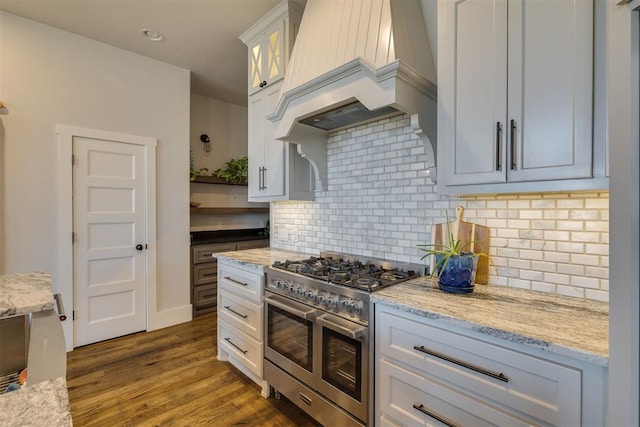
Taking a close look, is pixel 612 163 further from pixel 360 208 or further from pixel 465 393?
pixel 360 208

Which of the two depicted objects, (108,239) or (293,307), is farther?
(108,239)

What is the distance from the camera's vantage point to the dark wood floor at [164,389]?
197 centimetres

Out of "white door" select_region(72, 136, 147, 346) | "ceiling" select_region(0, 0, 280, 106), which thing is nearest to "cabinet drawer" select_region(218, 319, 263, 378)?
"white door" select_region(72, 136, 147, 346)

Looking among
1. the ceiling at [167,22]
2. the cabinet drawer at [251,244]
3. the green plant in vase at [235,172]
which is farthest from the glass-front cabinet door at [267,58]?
the cabinet drawer at [251,244]

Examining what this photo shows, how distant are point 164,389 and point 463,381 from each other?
2.17 m

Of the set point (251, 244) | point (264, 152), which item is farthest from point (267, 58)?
point (251, 244)

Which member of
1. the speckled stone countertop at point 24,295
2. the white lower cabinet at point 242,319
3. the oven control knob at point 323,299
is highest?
the speckled stone countertop at point 24,295

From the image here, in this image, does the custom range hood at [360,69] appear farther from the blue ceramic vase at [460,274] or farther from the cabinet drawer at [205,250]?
the cabinet drawer at [205,250]

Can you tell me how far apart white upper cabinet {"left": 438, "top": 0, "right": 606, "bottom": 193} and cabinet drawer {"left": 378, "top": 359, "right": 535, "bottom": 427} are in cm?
88

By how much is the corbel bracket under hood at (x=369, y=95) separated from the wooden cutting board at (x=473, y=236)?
11.3 inches

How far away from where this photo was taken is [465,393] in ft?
3.85

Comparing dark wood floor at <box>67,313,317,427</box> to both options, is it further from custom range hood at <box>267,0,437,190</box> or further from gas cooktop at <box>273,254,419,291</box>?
custom range hood at <box>267,0,437,190</box>

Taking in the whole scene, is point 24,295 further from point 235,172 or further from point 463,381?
point 235,172

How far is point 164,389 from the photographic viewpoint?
2.29m
